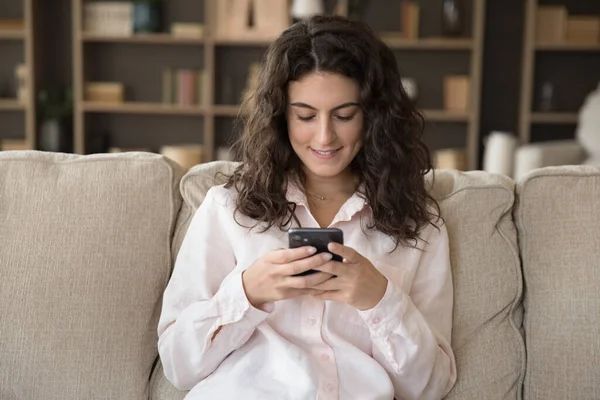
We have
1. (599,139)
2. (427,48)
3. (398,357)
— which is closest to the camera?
(398,357)

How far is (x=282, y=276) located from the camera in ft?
4.63

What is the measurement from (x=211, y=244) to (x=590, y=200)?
31.6 inches

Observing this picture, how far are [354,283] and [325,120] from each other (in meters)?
0.32

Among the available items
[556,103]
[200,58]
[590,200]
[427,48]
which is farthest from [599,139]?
[590,200]

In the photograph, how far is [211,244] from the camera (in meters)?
1.58

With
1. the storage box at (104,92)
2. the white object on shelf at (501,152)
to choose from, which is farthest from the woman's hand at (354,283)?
the storage box at (104,92)

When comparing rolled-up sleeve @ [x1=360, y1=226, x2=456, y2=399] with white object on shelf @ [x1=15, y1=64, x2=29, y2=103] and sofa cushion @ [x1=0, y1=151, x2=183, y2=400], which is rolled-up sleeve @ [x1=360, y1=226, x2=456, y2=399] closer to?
sofa cushion @ [x1=0, y1=151, x2=183, y2=400]

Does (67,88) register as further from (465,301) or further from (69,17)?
(465,301)

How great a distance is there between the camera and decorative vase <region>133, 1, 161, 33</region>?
16.9 ft

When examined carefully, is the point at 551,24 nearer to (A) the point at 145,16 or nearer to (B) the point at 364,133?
(A) the point at 145,16

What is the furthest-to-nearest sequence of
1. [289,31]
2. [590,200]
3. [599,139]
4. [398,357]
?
[599,139]
[590,200]
[289,31]
[398,357]

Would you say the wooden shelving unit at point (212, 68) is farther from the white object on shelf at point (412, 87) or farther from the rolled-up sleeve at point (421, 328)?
the rolled-up sleeve at point (421, 328)

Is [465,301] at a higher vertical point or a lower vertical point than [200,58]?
lower

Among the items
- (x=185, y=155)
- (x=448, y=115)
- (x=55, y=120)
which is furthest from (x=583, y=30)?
(x=55, y=120)
